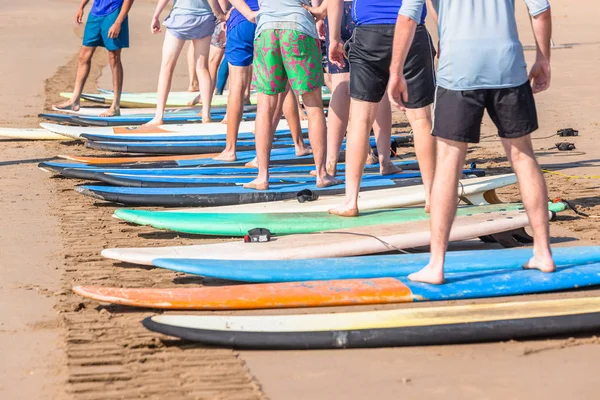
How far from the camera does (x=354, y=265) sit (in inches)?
192

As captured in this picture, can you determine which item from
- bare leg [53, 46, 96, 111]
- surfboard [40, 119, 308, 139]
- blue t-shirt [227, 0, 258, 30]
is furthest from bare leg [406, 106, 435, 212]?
bare leg [53, 46, 96, 111]

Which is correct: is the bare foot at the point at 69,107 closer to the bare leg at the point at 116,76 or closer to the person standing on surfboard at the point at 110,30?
the bare leg at the point at 116,76

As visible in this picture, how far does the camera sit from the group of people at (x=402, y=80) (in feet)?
14.2

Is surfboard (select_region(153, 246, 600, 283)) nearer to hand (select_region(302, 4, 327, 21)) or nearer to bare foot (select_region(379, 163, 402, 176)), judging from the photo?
hand (select_region(302, 4, 327, 21))

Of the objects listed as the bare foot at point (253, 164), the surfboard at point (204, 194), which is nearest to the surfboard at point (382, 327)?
the surfboard at point (204, 194)

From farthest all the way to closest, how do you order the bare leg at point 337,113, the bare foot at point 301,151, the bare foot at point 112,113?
the bare foot at point 112,113
the bare foot at point 301,151
the bare leg at point 337,113

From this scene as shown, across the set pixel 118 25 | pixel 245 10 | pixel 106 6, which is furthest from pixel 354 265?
pixel 106 6

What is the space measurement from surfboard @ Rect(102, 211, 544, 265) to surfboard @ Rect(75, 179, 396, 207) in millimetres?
1234

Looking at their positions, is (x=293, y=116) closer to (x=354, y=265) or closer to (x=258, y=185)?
(x=258, y=185)

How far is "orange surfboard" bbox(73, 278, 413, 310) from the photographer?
4.38 meters

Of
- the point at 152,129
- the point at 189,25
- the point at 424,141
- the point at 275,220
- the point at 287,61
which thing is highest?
the point at 287,61

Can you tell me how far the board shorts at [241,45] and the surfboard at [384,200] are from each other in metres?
1.89

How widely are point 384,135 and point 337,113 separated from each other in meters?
0.53

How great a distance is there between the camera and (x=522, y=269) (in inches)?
188
